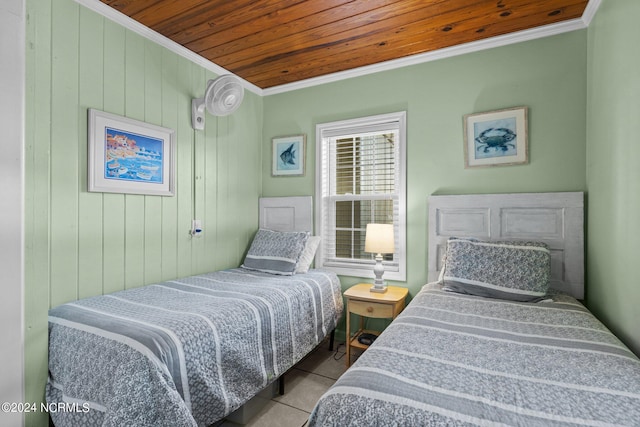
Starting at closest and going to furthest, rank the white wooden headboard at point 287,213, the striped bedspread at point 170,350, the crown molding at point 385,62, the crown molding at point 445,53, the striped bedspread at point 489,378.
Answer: the striped bedspread at point 489,378 < the striped bedspread at point 170,350 < the crown molding at point 385,62 < the crown molding at point 445,53 < the white wooden headboard at point 287,213

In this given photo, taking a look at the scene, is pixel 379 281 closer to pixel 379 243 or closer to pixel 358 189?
pixel 379 243

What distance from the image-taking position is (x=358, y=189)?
3217 millimetres

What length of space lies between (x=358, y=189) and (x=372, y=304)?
3.75 feet

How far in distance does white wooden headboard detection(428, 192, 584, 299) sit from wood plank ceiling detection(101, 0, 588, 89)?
4.02 feet

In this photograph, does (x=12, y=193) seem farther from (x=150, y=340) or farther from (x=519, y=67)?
(x=519, y=67)

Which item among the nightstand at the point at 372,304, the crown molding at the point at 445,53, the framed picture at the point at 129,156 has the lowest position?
the nightstand at the point at 372,304

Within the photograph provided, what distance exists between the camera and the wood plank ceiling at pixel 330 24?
2.14 metres

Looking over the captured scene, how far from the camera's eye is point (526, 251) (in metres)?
2.13

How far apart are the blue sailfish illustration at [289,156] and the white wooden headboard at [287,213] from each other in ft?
1.24

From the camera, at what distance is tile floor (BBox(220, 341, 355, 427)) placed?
6.52 ft

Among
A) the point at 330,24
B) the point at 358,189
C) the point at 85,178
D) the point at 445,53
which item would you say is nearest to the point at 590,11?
the point at 445,53

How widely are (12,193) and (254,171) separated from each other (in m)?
2.13

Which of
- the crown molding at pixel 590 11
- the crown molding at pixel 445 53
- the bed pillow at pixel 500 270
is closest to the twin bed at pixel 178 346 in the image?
the bed pillow at pixel 500 270

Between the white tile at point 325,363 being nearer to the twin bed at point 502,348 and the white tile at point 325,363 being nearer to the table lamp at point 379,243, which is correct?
the table lamp at point 379,243
